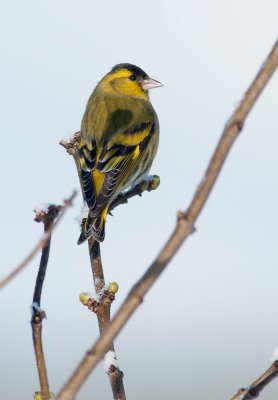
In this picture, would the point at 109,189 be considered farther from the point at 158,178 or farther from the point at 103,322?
the point at 103,322

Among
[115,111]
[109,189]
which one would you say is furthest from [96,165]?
[115,111]

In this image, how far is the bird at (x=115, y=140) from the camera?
20.2 feet

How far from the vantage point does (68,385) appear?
1.34 m

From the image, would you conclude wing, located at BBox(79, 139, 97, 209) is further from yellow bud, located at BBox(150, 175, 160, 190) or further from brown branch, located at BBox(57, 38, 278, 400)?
brown branch, located at BBox(57, 38, 278, 400)

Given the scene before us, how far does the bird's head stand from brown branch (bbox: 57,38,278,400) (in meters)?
6.95

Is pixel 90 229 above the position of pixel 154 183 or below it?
below

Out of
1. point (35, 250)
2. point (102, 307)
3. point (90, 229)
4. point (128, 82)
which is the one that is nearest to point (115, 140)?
point (128, 82)

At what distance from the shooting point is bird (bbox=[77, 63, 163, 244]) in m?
6.16

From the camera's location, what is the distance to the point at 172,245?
1334mm

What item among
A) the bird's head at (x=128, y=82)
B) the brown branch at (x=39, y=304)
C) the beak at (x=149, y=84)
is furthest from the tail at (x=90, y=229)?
the beak at (x=149, y=84)

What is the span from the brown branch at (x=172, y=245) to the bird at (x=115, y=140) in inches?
144

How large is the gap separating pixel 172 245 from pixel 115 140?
18.0ft

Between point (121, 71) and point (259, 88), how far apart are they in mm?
7395

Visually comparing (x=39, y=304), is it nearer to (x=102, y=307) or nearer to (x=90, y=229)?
(x=102, y=307)
